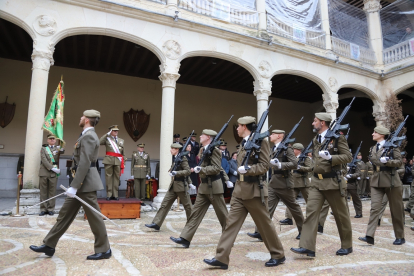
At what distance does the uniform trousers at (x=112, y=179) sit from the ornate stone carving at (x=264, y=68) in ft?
18.2

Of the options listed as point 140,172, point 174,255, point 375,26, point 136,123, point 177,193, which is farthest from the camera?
point 375,26

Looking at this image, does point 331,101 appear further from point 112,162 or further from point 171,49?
point 112,162

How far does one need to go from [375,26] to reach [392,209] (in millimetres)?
11161

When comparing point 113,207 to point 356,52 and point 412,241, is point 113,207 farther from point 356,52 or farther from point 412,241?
point 356,52

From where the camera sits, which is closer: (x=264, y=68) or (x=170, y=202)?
(x=170, y=202)

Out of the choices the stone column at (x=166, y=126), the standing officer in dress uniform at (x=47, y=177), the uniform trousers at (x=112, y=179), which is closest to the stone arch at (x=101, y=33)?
the stone column at (x=166, y=126)

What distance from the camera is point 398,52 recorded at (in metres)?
12.2

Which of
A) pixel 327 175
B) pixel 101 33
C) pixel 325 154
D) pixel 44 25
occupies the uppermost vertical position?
pixel 101 33

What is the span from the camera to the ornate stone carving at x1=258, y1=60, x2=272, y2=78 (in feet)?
32.0

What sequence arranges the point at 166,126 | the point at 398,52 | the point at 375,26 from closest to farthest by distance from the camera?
the point at 166,126, the point at 398,52, the point at 375,26

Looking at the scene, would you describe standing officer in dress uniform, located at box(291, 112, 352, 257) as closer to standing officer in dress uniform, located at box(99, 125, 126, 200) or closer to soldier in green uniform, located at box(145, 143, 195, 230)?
soldier in green uniform, located at box(145, 143, 195, 230)

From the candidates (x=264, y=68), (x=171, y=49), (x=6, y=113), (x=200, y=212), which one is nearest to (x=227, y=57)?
(x=264, y=68)

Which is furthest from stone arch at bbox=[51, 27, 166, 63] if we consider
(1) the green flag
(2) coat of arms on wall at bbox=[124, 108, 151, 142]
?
(2) coat of arms on wall at bbox=[124, 108, 151, 142]

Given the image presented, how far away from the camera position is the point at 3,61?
34.2 ft
